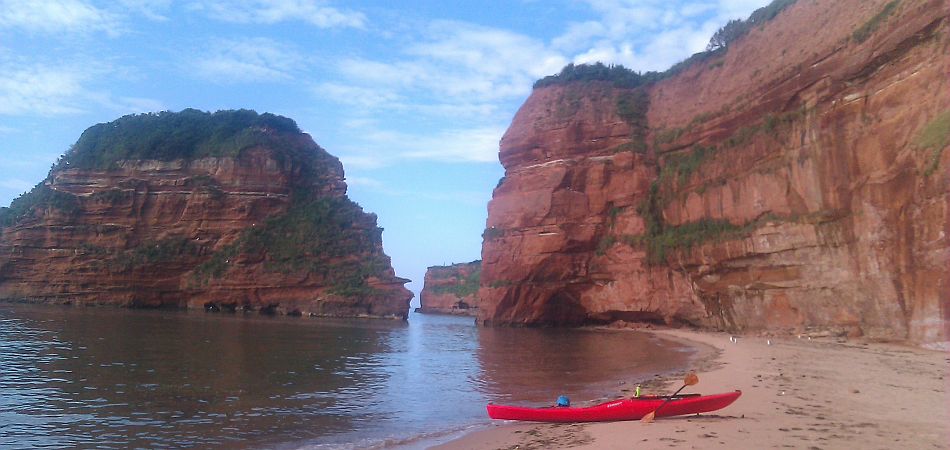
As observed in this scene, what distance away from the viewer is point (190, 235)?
6544 centimetres

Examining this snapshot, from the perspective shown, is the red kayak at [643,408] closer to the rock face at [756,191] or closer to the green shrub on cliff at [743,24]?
the rock face at [756,191]

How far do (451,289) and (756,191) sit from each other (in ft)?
272

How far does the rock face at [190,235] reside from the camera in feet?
199

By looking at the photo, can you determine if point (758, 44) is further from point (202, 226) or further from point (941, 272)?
point (202, 226)

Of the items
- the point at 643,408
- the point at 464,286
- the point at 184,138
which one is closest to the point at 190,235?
the point at 184,138

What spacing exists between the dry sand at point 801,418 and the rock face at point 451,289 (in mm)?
82845

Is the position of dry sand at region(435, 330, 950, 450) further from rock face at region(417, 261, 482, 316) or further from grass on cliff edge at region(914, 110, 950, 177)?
rock face at region(417, 261, 482, 316)

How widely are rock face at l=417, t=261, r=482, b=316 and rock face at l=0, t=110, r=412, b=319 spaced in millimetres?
31403

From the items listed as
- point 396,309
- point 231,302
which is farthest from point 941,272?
point 231,302

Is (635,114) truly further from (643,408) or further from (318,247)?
(318,247)

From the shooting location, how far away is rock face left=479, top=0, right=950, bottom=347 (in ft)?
60.3

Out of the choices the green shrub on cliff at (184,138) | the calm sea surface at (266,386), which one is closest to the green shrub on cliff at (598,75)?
the calm sea surface at (266,386)

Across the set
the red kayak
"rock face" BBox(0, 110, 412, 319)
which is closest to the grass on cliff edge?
the red kayak

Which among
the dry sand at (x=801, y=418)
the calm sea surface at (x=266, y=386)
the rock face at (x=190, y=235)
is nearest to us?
the dry sand at (x=801, y=418)
